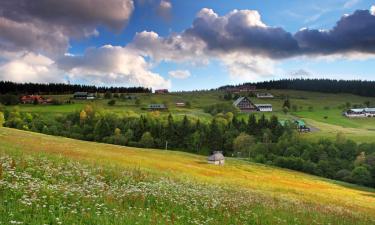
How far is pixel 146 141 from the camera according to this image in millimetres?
171375

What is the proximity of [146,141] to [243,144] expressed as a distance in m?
38.3

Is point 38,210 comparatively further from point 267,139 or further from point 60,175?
point 267,139

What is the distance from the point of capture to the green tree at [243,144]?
161 meters

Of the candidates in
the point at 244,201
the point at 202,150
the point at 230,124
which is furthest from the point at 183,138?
the point at 244,201

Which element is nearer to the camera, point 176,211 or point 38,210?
point 38,210

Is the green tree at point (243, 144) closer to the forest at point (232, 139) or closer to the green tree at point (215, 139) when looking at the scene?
the forest at point (232, 139)

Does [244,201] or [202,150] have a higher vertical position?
[244,201]

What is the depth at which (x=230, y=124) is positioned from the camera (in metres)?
186

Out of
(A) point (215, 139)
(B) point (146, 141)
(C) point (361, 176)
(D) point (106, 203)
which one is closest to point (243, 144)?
(A) point (215, 139)

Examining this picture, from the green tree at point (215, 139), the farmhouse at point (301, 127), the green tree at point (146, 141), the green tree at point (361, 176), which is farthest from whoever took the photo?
the farmhouse at point (301, 127)

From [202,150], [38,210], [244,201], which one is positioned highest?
[38,210]

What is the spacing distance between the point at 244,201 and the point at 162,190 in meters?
4.91

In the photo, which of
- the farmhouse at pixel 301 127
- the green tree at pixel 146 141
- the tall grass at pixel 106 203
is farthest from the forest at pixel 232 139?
the tall grass at pixel 106 203

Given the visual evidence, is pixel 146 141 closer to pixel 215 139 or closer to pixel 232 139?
pixel 215 139
